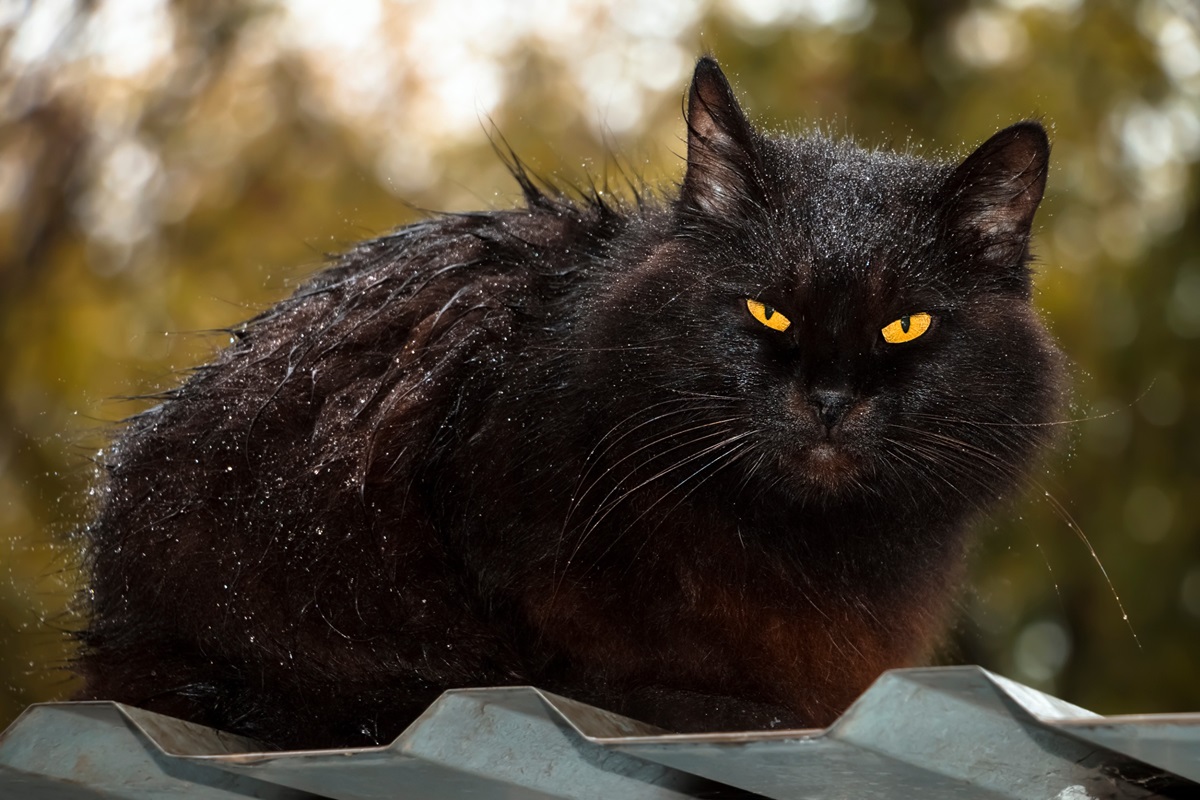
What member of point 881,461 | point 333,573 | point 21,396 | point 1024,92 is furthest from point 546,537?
point 21,396

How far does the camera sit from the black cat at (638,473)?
8.40 feet

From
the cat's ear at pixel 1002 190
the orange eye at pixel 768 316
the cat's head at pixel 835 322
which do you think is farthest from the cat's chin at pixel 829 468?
the cat's ear at pixel 1002 190

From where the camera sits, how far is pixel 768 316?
2543 mm

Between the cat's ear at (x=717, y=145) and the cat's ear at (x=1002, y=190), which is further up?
the cat's ear at (x=717, y=145)

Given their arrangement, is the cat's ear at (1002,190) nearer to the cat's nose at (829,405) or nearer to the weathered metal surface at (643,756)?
the cat's nose at (829,405)

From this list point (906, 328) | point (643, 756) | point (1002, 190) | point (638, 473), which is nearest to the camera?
point (643, 756)

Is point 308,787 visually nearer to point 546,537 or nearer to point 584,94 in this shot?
point 546,537

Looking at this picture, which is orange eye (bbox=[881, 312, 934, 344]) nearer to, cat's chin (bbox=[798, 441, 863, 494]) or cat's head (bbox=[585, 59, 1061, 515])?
cat's head (bbox=[585, 59, 1061, 515])

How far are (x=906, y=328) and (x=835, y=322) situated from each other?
0.16 m

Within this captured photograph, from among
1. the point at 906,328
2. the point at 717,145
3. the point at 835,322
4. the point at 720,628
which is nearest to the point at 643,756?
the point at 720,628

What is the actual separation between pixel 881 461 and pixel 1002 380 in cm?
33

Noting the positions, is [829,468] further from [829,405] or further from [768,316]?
[768,316]

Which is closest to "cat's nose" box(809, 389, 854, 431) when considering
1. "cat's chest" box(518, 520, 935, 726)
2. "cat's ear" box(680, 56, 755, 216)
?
"cat's chest" box(518, 520, 935, 726)

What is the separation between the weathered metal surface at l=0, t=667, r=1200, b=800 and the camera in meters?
1.73
